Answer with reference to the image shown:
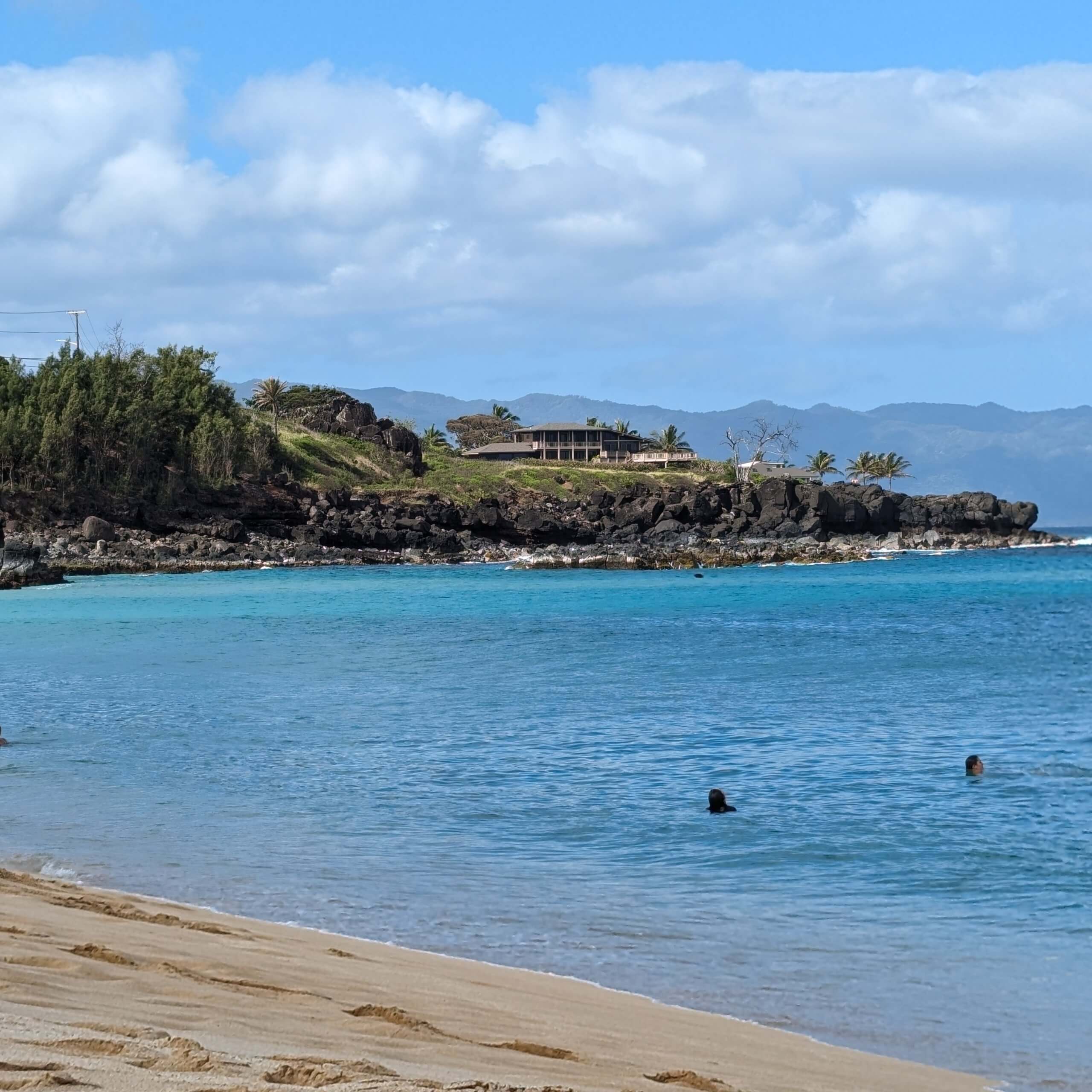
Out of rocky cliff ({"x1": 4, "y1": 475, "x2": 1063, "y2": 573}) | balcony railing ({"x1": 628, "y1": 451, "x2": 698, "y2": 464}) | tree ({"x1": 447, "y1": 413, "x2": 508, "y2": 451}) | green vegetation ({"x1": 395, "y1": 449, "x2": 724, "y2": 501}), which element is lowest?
rocky cliff ({"x1": 4, "y1": 475, "x2": 1063, "y2": 573})

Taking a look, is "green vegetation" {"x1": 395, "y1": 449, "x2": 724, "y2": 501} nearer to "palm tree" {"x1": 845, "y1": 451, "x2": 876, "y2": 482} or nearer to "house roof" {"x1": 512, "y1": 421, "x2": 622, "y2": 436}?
"house roof" {"x1": 512, "y1": 421, "x2": 622, "y2": 436}

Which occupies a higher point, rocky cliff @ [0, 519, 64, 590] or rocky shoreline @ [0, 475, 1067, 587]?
rocky shoreline @ [0, 475, 1067, 587]

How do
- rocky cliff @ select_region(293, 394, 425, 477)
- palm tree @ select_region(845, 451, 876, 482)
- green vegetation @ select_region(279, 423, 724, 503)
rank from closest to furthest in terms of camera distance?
green vegetation @ select_region(279, 423, 724, 503), rocky cliff @ select_region(293, 394, 425, 477), palm tree @ select_region(845, 451, 876, 482)

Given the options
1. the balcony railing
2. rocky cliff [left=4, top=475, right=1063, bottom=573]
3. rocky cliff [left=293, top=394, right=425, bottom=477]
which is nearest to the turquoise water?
rocky cliff [left=4, top=475, right=1063, bottom=573]

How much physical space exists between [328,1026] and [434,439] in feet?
463

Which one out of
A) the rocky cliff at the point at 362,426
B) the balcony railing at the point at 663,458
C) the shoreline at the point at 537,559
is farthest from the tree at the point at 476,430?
the shoreline at the point at 537,559

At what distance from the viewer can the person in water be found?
12.8m

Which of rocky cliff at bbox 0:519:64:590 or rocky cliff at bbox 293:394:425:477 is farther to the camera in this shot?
rocky cliff at bbox 293:394:425:477

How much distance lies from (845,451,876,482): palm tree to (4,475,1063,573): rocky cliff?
3379 cm

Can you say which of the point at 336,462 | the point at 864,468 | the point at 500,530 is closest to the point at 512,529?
the point at 500,530

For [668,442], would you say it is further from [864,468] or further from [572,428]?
[864,468]

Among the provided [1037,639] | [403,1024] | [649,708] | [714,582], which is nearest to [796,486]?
[714,582]

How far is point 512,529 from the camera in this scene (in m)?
91.6

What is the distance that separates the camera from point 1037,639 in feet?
110
